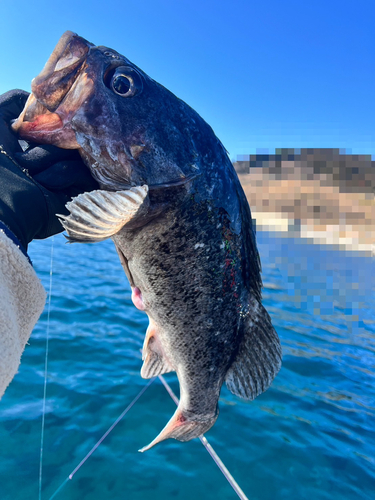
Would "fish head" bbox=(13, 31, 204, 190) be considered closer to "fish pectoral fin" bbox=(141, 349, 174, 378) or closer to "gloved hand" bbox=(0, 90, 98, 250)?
"gloved hand" bbox=(0, 90, 98, 250)

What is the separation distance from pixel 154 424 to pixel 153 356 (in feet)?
7.65

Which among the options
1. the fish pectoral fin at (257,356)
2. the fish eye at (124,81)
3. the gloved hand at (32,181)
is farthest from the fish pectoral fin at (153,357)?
the fish eye at (124,81)

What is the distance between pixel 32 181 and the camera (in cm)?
175

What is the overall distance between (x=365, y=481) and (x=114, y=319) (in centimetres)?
534

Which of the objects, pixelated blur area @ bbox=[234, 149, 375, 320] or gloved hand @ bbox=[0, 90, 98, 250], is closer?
gloved hand @ bbox=[0, 90, 98, 250]

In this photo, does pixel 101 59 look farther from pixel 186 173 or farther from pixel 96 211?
pixel 96 211

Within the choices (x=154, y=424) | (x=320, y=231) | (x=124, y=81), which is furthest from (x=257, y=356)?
(x=320, y=231)

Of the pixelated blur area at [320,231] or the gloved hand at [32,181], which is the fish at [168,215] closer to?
the gloved hand at [32,181]

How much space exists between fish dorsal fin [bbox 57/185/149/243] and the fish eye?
0.75 m

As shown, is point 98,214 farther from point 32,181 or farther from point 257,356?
point 257,356

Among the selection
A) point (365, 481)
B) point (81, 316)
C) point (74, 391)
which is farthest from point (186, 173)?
point (81, 316)

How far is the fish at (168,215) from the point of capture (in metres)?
1.87

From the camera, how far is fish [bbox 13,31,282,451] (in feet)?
6.15

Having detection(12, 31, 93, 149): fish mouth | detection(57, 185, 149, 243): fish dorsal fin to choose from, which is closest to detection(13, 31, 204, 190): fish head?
detection(12, 31, 93, 149): fish mouth
